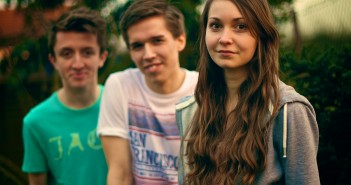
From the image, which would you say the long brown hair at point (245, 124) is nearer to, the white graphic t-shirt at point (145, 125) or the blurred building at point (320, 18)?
the white graphic t-shirt at point (145, 125)

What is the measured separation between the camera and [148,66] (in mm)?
3387

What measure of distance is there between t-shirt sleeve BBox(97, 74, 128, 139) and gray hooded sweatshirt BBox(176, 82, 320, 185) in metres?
1.28

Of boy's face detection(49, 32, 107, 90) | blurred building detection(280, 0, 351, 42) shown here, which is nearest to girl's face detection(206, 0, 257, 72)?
blurred building detection(280, 0, 351, 42)

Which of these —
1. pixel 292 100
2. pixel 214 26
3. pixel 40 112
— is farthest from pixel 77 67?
pixel 292 100

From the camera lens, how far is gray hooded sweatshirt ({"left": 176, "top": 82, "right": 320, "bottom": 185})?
2.25 meters

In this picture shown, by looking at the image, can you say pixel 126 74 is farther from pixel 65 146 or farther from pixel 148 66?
pixel 65 146

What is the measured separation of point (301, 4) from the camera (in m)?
4.57

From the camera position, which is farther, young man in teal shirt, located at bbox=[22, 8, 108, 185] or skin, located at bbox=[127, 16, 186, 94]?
young man in teal shirt, located at bbox=[22, 8, 108, 185]

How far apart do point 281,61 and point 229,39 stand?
1300 mm

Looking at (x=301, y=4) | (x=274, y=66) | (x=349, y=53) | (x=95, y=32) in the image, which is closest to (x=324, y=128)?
(x=349, y=53)

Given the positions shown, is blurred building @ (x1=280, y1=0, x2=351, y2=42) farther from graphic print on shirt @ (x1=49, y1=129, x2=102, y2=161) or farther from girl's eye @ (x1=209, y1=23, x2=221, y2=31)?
graphic print on shirt @ (x1=49, y1=129, x2=102, y2=161)

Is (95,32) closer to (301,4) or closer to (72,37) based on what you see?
(72,37)

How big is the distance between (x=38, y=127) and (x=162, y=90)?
121 centimetres

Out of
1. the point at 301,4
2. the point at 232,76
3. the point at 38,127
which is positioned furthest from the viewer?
the point at 301,4
